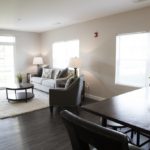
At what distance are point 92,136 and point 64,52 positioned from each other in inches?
234

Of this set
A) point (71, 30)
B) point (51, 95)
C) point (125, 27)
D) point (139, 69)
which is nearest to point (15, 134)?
point (51, 95)

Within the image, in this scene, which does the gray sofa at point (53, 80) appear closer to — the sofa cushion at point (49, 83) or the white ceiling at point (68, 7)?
the sofa cushion at point (49, 83)

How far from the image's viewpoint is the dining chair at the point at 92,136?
76 cm

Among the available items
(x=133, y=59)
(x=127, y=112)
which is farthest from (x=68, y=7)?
(x=127, y=112)

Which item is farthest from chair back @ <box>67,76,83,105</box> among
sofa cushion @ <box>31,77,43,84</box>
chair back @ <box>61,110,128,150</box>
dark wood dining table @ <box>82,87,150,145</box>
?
→ chair back @ <box>61,110,128,150</box>

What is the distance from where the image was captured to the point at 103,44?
4.85 metres

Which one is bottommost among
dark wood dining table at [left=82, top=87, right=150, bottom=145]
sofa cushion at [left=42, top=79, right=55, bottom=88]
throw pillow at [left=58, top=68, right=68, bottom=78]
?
sofa cushion at [left=42, top=79, right=55, bottom=88]

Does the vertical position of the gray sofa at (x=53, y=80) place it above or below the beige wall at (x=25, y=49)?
below

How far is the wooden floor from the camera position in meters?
2.59

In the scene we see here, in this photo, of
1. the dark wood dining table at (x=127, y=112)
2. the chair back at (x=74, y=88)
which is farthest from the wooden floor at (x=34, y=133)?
the dark wood dining table at (x=127, y=112)

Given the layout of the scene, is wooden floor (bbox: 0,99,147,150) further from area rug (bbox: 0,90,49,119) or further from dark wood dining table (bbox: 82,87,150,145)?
dark wood dining table (bbox: 82,87,150,145)

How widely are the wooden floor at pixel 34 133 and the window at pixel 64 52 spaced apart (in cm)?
286

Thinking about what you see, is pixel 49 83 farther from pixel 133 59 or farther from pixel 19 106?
pixel 133 59

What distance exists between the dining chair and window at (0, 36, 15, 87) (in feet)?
22.1
